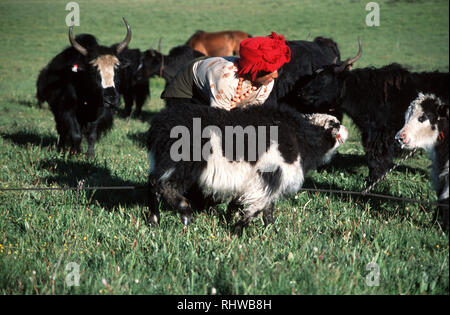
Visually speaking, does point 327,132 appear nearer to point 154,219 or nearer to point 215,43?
point 154,219

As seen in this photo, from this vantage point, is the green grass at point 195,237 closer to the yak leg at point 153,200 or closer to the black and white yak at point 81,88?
the yak leg at point 153,200

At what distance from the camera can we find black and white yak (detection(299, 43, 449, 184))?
204 inches

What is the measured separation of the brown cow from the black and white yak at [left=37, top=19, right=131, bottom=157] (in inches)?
→ 511

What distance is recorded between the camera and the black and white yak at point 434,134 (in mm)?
3363

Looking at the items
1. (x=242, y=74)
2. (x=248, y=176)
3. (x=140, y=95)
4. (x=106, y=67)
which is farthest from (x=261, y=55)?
(x=140, y=95)

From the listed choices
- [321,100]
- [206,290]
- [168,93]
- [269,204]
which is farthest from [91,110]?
[206,290]

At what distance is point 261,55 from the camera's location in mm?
3809

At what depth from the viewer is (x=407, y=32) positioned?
93.3ft

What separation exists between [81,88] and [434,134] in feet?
15.6

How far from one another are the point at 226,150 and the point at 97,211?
1503 millimetres

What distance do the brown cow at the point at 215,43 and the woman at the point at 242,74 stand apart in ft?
50.2

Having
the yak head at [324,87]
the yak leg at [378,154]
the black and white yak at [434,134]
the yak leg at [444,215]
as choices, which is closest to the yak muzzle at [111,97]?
the yak head at [324,87]

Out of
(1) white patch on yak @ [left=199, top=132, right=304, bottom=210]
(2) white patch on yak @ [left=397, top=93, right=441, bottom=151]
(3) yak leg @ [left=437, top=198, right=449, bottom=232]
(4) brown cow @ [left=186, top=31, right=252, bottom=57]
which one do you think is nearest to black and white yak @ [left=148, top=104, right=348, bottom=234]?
(1) white patch on yak @ [left=199, top=132, right=304, bottom=210]
